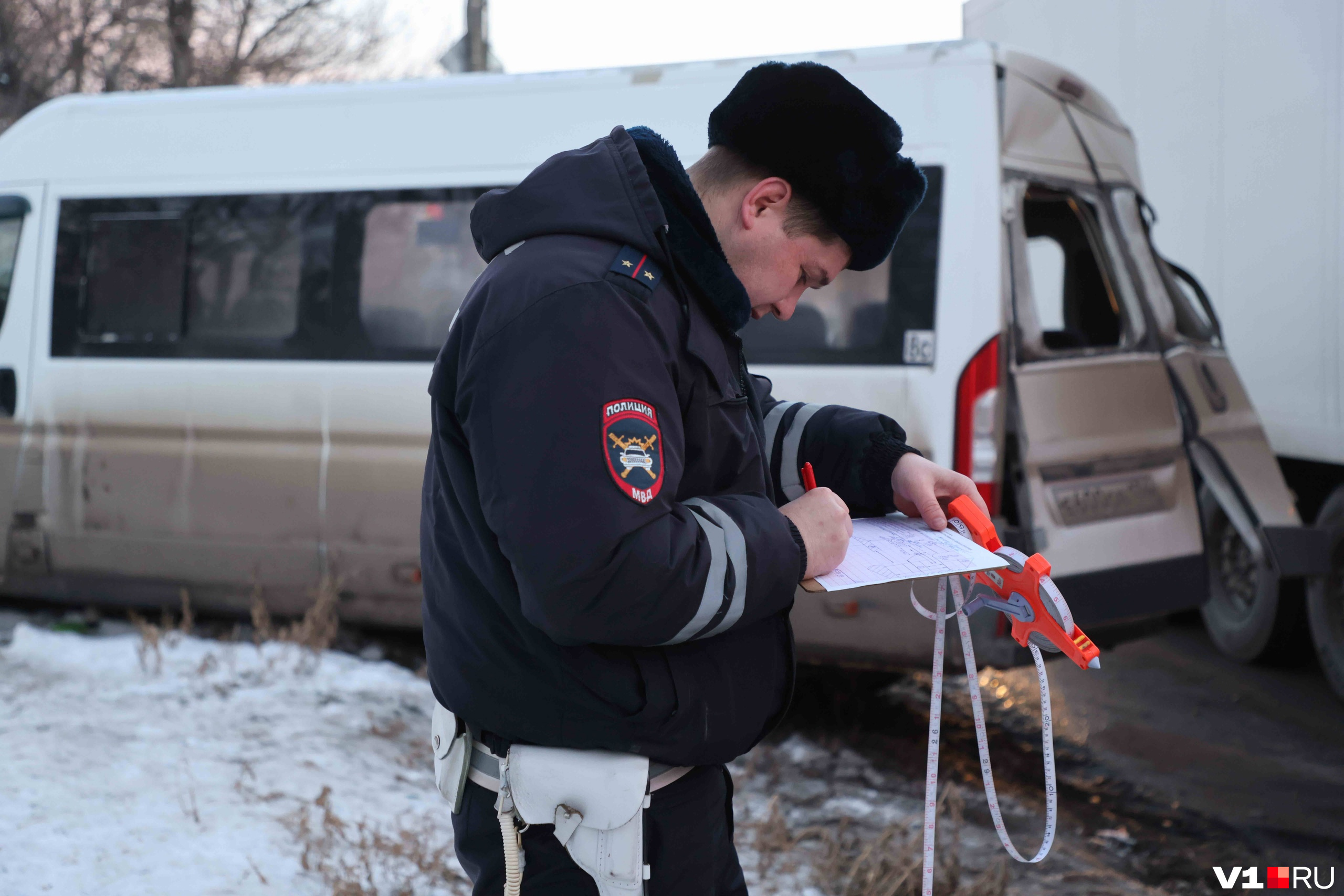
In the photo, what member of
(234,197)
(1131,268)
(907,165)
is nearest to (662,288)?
(907,165)

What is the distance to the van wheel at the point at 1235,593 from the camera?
5457 millimetres

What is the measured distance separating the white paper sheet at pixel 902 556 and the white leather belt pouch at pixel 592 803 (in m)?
0.37

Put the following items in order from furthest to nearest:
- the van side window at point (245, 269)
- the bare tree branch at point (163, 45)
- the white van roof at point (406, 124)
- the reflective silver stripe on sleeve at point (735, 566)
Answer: the bare tree branch at point (163, 45) → the van side window at point (245, 269) → the white van roof at point (406, 124) → the reflective silver stripe on sleeve at point (735, 566)

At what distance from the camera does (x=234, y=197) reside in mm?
4863

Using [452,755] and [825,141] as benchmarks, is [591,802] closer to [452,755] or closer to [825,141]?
[452,755]

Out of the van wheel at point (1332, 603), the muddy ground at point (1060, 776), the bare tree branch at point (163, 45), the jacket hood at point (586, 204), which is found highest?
the bare tree branch at point (163, 45)

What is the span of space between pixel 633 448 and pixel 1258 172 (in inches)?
196

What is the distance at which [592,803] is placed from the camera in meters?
1.39

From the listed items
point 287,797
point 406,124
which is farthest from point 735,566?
point 406,124

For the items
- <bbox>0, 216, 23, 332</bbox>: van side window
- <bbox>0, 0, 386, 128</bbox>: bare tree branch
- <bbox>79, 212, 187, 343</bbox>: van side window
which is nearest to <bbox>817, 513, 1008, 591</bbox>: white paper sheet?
<bbox>79, 212, 187, 343</bbox>: van side window

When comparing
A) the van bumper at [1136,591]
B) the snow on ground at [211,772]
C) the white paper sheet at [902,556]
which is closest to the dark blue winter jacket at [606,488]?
the white paper sheet at [902,556]

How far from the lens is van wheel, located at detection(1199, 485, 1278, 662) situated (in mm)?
5457

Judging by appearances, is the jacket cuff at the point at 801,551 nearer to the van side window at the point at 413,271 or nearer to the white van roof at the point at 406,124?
the white van roof at the point at 406,124

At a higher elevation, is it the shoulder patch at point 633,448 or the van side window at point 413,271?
the van side window at point 413,271
